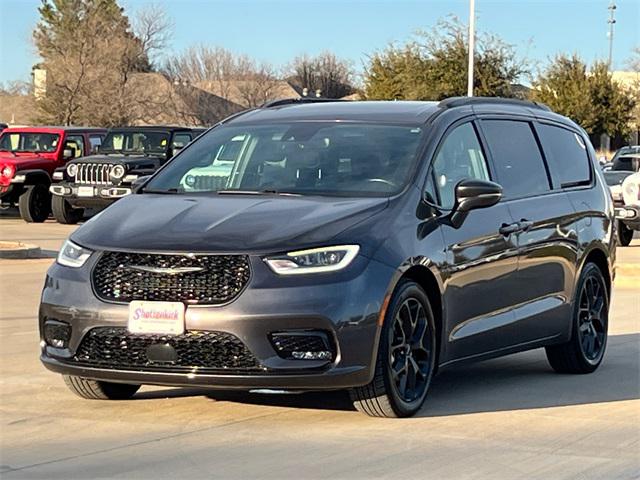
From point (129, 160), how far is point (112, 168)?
0.40 metres

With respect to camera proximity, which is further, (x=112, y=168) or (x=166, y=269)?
(x=112, y=168)

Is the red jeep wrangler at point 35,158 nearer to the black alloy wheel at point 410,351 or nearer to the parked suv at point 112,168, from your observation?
the parked suv at point 112,168

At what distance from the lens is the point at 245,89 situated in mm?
76375

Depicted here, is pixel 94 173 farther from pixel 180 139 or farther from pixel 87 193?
pixel 180 139

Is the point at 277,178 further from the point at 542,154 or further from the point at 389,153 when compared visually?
the point at 542,154

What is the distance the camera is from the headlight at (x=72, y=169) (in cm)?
2506

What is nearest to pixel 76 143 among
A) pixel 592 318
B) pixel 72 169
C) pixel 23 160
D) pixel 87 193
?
pixel 23 160

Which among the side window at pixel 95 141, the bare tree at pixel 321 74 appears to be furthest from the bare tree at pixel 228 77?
the side window at pixel 95 141

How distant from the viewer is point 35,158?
26812 millimetres

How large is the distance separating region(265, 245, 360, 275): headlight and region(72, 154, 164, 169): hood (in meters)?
18.4

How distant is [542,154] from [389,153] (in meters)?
1.81

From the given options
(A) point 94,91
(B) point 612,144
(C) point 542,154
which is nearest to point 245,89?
(A) point 94,91

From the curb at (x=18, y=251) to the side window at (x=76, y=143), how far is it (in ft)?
32.0

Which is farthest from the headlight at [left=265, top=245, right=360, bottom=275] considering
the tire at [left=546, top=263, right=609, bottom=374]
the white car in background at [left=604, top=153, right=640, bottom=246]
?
the white car in background at [left=604, top=153, right=640, bottom=246]
